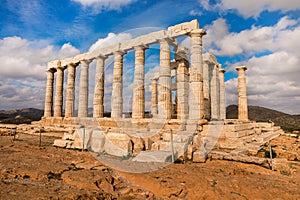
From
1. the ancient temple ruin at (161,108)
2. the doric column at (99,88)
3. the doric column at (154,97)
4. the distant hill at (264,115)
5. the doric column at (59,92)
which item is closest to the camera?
the ancient temple ruin at (161,108)

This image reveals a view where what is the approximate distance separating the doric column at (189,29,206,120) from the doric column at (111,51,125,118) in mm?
8674

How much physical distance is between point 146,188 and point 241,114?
24148mm

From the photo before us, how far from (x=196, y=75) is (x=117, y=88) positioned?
9.58m

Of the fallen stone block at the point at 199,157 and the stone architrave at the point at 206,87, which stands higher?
the stone architrave at the point at 206,87

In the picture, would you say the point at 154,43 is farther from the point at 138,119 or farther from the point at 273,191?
the point at 273,191

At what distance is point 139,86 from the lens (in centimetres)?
2139

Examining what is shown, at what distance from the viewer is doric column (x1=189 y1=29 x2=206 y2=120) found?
58.8ft

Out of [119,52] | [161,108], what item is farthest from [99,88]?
[161,108]

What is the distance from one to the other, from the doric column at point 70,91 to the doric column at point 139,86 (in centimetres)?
1145

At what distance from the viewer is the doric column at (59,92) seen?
2945 centimetres

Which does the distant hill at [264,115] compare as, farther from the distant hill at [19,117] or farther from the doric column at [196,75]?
the distant hill at [19,117]

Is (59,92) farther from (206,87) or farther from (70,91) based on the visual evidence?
(206,87)

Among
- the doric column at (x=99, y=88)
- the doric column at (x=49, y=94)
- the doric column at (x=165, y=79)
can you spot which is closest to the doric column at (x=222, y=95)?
the doric column at (x=165, y=79)

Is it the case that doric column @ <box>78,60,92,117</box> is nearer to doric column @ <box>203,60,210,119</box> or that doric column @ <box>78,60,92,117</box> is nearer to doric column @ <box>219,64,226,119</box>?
doric column @ <box>203,60,210,119</box>
